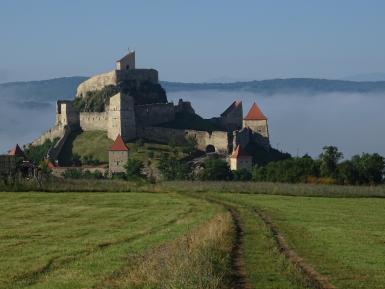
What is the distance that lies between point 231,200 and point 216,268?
2066 centimetres

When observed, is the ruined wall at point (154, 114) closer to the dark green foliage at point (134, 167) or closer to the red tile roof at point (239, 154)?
the red tile roof at point (239, 154)

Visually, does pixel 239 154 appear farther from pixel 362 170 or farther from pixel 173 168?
pixel 362 170

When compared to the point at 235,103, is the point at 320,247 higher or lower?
lower

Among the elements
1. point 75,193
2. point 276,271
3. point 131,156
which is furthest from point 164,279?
point 131,156

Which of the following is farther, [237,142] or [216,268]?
[237,142]

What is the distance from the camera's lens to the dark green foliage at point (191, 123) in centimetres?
10100

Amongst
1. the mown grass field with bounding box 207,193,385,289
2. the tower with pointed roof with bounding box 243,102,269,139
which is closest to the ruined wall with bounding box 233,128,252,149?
the tower with pointed roof with bounding box 243,102,269,139

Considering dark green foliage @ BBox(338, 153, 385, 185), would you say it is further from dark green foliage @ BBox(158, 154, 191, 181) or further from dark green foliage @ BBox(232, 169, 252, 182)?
dark green foliage @ BBox(158, 154, 191, 181)

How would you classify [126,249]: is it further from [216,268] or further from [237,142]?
[237,142]

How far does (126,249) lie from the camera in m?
17.8

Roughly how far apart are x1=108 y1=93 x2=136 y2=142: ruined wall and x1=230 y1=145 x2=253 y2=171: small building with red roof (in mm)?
13708

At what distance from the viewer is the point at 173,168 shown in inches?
3219

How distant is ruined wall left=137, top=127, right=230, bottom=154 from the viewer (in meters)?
92.9

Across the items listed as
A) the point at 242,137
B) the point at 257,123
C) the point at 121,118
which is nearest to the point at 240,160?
the point at 242,137
